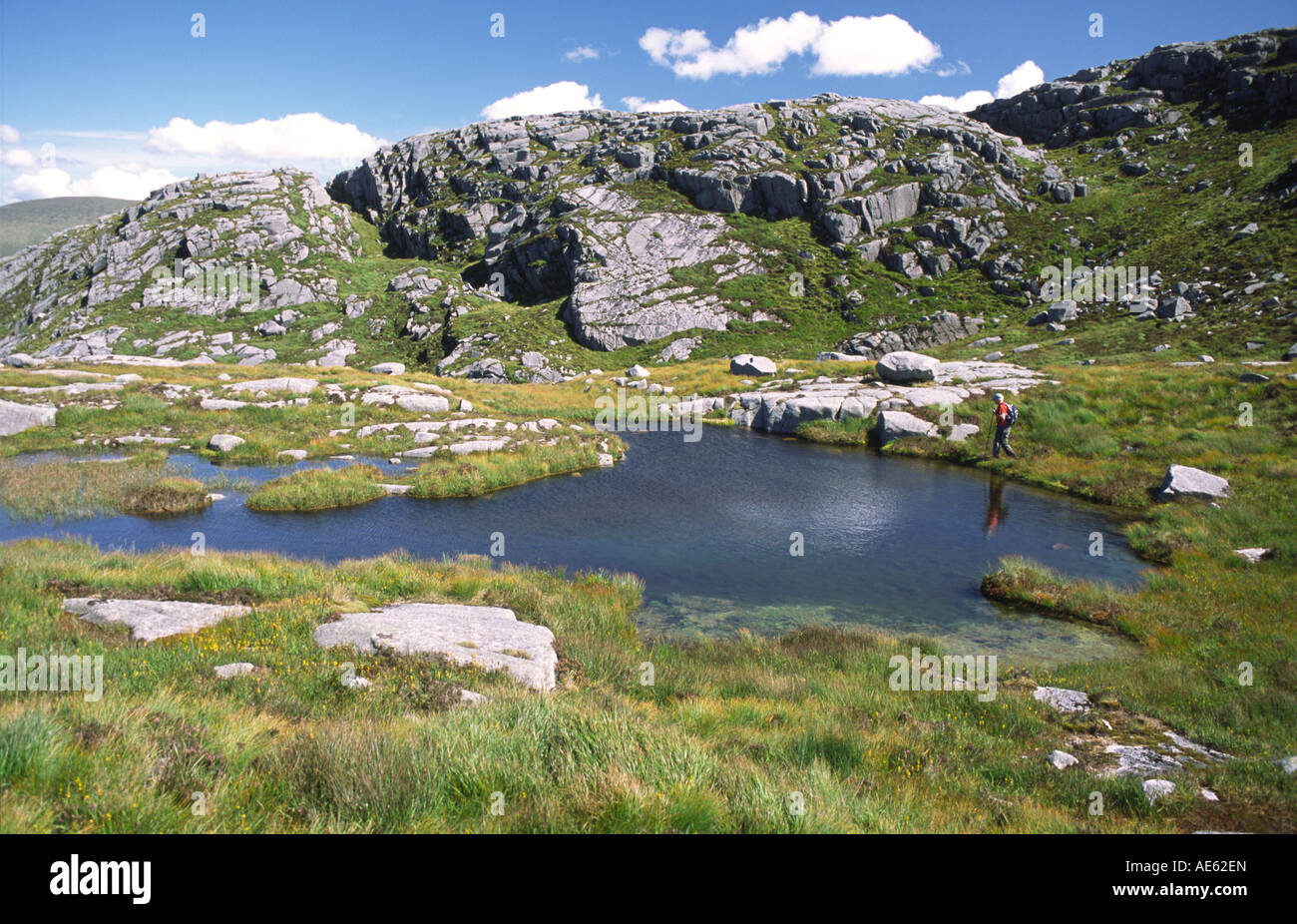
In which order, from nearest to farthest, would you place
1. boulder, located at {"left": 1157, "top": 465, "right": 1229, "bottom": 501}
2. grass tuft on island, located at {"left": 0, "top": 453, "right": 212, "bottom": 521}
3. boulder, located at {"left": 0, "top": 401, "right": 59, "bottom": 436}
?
grass tuft on island, located at {"left": 0, "top": 453, "right": 212, "bottom": 521}, boulder, located at {"left": 1157, "top": 465, "right": 1229, "bottom": 501}, boulder, located at {"left": 0, "top": 401, "right": 59, "bottom": 436}

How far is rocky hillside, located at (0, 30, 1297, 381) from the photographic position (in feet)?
270

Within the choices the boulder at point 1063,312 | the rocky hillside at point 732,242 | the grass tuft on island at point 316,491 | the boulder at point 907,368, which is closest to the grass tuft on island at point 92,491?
the grass tuft on island at point 316,491

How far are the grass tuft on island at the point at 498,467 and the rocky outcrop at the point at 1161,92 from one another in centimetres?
12862

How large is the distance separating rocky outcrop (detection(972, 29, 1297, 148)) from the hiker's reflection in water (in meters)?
116

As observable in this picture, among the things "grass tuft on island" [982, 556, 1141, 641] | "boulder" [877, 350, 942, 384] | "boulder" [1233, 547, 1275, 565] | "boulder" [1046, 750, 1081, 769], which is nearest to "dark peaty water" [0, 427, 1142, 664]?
"grass tuft on island" [982, 556, 1141, 641]

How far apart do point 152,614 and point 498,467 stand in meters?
19.2

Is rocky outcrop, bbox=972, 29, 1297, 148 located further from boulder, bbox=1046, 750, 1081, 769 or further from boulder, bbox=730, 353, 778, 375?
boulder, bbox=1046, 750, 1081, 769

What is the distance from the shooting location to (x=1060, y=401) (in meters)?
38.2

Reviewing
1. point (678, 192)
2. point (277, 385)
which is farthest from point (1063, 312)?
point (277, 385)

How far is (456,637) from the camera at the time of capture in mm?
11641

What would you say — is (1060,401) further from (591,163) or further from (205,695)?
(591,163)

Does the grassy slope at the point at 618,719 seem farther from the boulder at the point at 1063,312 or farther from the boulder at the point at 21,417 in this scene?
the boulder at the point at 1063,312

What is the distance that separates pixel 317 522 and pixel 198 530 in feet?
11.6

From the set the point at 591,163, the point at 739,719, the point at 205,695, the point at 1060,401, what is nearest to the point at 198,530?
the point at 205,695
